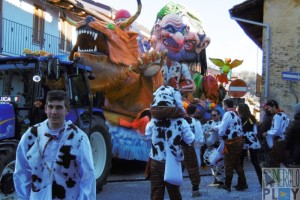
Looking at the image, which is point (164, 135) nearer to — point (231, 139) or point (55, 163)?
point (231, 139)

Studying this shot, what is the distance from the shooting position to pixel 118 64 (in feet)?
37.2

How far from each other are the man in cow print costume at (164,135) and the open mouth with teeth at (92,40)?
4.92 meters

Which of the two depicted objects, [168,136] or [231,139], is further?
Result: [231,139]

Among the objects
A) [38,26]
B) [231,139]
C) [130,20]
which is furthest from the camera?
[38,26]

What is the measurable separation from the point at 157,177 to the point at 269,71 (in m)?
11.7

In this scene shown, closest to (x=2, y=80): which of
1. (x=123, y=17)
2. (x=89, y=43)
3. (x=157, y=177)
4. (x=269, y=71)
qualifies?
(x=157, y=177)

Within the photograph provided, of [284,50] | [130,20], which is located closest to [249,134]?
[130,20]

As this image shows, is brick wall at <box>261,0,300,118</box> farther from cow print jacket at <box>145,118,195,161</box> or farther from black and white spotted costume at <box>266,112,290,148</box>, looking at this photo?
cow print jacket at <box>145,118,195,161</box>

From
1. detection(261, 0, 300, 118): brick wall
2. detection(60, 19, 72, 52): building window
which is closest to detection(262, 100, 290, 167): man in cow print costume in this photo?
detection(261, 0, 300, 118): brick wall

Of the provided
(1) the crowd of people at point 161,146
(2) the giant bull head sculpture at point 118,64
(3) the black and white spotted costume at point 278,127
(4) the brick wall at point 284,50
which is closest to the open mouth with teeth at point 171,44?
(1) the crowd of people at point 161,146

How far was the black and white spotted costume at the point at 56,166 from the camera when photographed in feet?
11.7

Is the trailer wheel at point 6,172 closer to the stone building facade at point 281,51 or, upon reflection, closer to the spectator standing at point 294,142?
the spectator standing at point 294,142

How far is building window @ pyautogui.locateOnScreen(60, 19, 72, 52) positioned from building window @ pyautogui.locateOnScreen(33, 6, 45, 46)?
1.48 m

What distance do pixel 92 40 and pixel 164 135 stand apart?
18.1 ft
